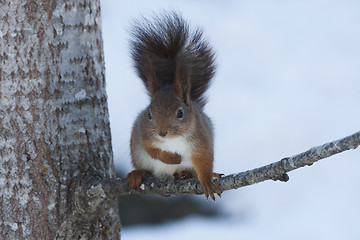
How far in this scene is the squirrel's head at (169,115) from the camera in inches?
58.9

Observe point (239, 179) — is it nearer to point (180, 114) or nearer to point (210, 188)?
point (210, 188)

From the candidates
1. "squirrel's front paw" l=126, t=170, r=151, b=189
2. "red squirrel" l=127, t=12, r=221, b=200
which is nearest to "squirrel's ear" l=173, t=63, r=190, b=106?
"red squirrel" l=127, t=12, r=221, b=200

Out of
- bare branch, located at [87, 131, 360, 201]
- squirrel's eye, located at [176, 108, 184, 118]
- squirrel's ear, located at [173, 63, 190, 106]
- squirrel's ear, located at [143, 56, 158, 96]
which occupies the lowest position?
bare branch, located at [87, 131, 360, 201]

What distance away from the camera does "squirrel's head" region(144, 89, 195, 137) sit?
4.91 ft

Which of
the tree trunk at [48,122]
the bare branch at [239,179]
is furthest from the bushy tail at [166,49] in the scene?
the bare branch at [239,179]

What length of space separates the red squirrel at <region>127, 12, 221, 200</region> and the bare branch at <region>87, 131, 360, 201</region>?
0.13ft

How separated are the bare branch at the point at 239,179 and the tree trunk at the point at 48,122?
7 cm

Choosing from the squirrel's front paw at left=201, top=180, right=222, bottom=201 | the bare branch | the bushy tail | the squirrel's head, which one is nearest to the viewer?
the bare branch

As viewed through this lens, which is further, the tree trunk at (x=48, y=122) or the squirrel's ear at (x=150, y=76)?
the squirrel's ear at (x=150, y=76)

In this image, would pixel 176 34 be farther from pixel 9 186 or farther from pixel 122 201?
pixel 122 201

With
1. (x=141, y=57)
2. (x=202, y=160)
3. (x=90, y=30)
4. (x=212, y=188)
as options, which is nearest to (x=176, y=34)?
(x=141, y=57)

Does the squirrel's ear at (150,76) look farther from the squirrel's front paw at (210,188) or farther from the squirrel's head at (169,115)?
the squirrel's front paw at (210,188)

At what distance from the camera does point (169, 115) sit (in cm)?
152

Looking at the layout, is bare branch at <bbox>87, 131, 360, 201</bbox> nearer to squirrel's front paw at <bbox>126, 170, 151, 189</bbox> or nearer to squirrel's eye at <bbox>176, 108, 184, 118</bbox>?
squirrel's front paw at <bbox>126, 170, 151, 189</bbox>
